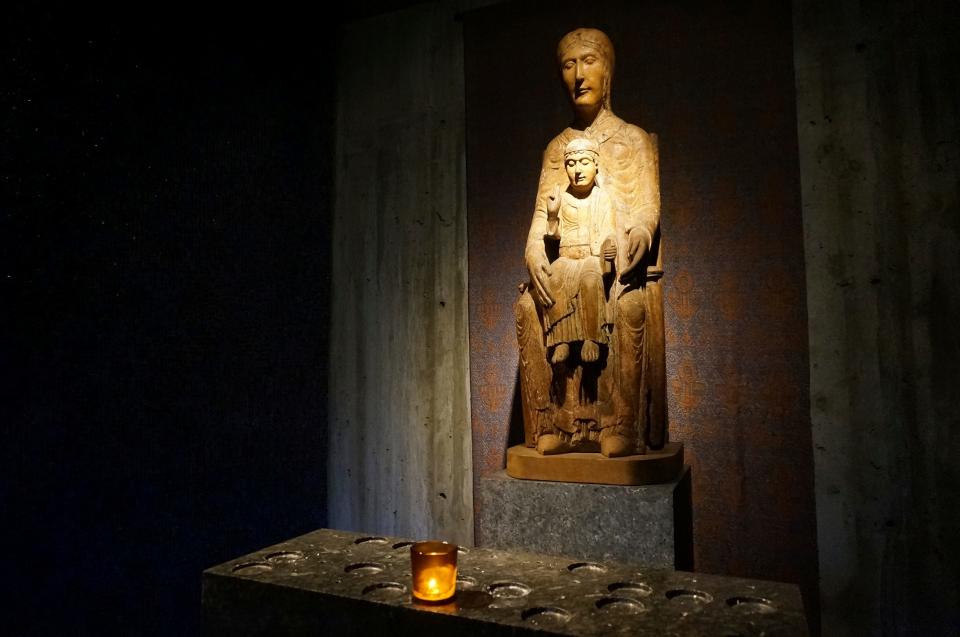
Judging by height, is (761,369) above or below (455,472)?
above

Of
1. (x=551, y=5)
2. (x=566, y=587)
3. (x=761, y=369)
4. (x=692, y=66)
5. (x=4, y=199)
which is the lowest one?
(x=566, y=587)

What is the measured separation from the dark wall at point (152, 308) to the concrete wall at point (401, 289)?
17 centimetres

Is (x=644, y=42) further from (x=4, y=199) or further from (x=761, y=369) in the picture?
(x=4, y=199)

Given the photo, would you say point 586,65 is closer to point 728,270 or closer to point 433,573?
point 728,270

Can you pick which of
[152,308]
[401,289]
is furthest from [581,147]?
[152,308]

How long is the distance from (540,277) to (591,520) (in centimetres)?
77

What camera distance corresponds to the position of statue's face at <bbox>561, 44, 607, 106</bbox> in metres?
2.31

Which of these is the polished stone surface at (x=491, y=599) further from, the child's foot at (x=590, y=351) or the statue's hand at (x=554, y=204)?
the statue's hand at (x=554, y=204)

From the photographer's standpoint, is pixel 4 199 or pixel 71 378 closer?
pixel 4 199

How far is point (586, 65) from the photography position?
231 centimetres

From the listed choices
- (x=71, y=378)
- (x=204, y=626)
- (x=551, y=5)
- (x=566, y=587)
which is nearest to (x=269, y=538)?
(x=71, y=378)

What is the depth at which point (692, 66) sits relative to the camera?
274 cm

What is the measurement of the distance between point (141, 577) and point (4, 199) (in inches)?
51.8

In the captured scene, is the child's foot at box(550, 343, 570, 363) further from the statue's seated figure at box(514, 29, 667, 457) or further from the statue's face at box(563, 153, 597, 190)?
the statue's face at box(563, 153, 597, 190)
